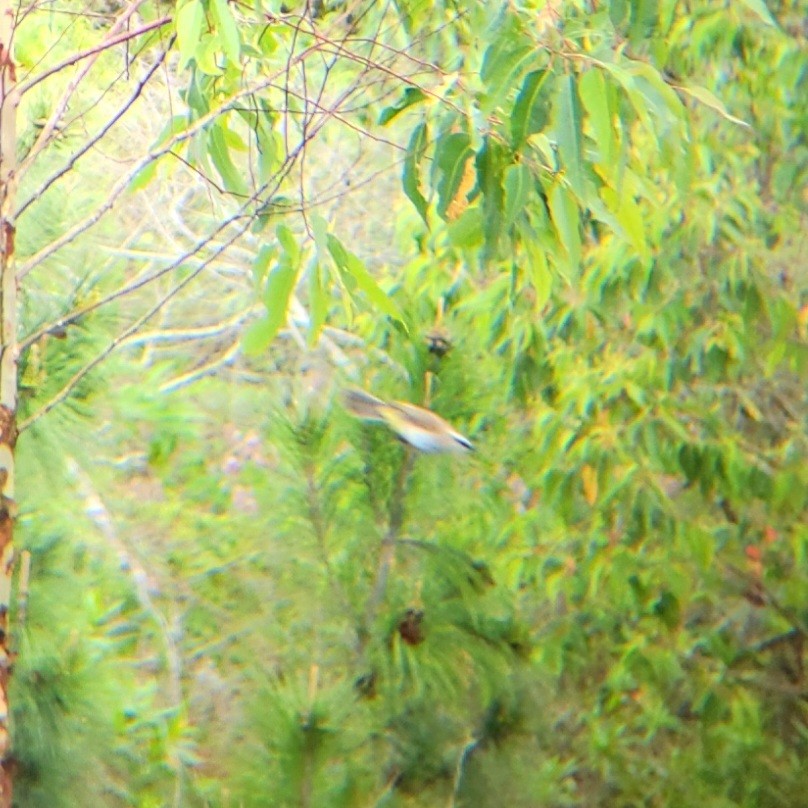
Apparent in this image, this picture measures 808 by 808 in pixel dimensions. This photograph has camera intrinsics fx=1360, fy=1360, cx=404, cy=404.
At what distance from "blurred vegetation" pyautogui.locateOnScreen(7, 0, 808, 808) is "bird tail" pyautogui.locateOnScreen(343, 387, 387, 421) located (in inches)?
0.7

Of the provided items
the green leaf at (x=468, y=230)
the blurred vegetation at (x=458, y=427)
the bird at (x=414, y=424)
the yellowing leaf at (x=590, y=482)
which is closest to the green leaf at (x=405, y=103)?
the blurred vegetation at (x=458, y=427)

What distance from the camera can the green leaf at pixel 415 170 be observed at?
1804 millimetres

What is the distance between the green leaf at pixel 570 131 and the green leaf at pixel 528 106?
3 centimetres

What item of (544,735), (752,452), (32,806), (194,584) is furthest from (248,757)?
(752,452)

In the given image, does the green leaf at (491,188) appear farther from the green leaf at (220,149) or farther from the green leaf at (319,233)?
the green leaf at (220,149)

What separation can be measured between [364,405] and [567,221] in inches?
24.8

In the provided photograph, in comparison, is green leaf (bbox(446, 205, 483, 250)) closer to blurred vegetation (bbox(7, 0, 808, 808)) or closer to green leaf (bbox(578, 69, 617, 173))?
blurred vegetation (bbox(7, 0, 808, 808))

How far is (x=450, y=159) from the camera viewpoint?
5.57ft

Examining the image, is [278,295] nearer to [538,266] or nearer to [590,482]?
[538,266]

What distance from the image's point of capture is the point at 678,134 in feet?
5.74

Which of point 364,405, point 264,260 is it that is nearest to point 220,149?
point 264,260

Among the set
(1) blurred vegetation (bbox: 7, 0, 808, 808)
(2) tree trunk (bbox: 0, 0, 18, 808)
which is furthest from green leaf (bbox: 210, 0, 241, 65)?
(2) tree trunk (bbox: 0, 0, 18, 808)

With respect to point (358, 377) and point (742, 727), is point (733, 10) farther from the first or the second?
Result: point (742, 727)

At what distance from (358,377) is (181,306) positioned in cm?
201
